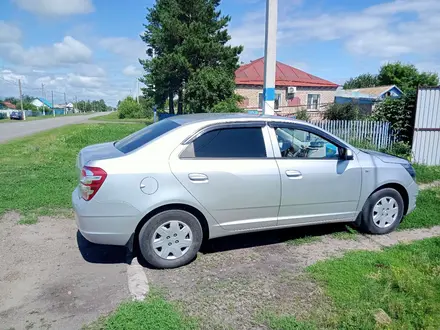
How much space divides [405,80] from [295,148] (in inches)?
1735

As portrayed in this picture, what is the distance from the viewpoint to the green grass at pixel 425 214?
4.82 metres

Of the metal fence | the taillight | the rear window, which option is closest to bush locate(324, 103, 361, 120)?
the metal fence

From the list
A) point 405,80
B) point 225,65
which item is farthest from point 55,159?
point 405,80

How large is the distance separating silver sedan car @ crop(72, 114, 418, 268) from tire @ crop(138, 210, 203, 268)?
0.01 meters

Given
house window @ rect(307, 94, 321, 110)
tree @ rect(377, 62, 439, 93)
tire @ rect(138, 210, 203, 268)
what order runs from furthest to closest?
tree @ rect(377, 62, 439, 93), house window @ rect(307, 94, 321, 110), tire @ rect(138, 210, 203, 268)

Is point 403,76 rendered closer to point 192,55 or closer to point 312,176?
point 192,55

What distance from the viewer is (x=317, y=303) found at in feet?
9.19

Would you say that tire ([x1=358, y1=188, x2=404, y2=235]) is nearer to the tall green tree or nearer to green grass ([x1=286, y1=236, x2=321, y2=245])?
green grass ([x1=286, y1=236, x2=321, y2=245])

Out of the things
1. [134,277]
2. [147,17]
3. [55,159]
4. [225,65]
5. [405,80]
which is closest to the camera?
[134,277]

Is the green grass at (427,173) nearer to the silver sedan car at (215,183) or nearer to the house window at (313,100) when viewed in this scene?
the silver sedan car at (215,183)

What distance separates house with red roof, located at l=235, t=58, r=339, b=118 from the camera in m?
27.4

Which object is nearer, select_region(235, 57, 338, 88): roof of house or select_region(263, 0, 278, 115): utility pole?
select_region(263, 0, 278, 115): utility pole

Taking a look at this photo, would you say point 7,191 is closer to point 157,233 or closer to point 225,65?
point 157,233

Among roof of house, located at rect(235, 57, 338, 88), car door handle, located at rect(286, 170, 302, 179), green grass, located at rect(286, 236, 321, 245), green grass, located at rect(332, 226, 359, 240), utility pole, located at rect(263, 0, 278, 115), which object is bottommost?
green grass, located at rect(286, 236, 321, 245)
